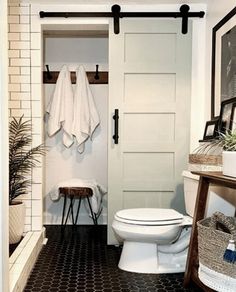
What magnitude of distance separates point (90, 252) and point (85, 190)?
0.58 meters

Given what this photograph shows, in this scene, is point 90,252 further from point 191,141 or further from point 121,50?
point 121,50

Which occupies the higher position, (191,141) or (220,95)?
(220,95)

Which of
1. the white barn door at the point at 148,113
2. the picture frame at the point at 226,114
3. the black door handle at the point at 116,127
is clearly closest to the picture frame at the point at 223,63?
the picture frame at the point at 226,114

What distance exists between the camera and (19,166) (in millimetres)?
2691

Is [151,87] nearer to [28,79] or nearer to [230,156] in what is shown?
[28,79]

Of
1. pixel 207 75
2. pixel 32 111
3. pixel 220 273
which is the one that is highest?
pixel 207 75

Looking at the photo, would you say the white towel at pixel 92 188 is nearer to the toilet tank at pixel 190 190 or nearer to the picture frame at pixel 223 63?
the toilet tank at pixel 190 190

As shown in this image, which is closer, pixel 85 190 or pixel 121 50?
pixel 121 50

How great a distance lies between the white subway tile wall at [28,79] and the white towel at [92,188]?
336 millimetres

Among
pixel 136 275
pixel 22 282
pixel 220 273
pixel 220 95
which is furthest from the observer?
pixel 220 95

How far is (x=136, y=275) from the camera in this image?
234cm

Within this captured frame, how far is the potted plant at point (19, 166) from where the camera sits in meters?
2.64

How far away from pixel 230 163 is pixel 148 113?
1.23 m

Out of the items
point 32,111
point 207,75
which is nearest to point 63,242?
point 32,111
